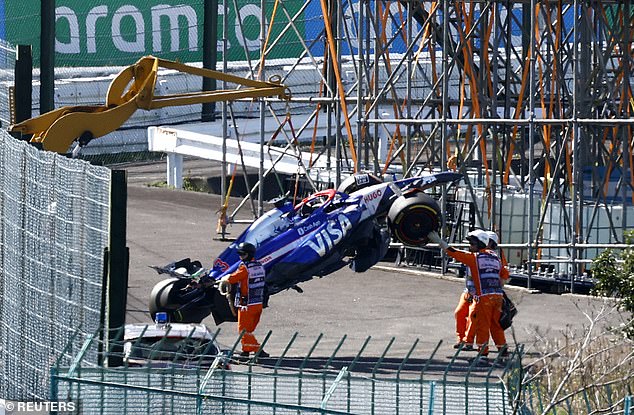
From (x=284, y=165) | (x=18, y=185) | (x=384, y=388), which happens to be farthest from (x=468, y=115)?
(x=384, y=388)

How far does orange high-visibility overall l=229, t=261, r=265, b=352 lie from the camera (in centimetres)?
1502

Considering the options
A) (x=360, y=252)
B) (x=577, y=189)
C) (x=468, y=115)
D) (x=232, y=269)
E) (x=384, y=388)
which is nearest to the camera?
(x=384, y=388)

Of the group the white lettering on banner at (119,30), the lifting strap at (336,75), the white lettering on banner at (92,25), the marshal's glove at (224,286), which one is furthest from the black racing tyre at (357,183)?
the white lettering on banner at (119,30)

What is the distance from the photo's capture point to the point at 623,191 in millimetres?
21031

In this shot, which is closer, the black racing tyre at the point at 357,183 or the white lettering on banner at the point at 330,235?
the white lettering on banner at the point at 330,235

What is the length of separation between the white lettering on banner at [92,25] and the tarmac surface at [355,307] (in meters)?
9.45

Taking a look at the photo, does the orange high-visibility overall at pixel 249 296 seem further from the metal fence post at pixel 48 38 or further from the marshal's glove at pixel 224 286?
the metal fence post at pixel 48 38

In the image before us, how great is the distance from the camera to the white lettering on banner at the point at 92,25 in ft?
108

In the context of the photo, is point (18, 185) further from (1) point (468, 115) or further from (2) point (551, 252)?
(1) point (468, 115)

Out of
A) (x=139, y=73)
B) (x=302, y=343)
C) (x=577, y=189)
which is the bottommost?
(x=302, y=343)

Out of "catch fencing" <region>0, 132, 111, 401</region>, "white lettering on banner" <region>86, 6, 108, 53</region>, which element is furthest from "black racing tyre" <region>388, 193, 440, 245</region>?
"white lettering on banner" <region>86, 6, 108, 53</region>

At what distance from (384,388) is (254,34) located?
27.9 metres

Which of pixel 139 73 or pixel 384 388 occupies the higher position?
pixel 139 73

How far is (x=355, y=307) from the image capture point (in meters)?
18.3
